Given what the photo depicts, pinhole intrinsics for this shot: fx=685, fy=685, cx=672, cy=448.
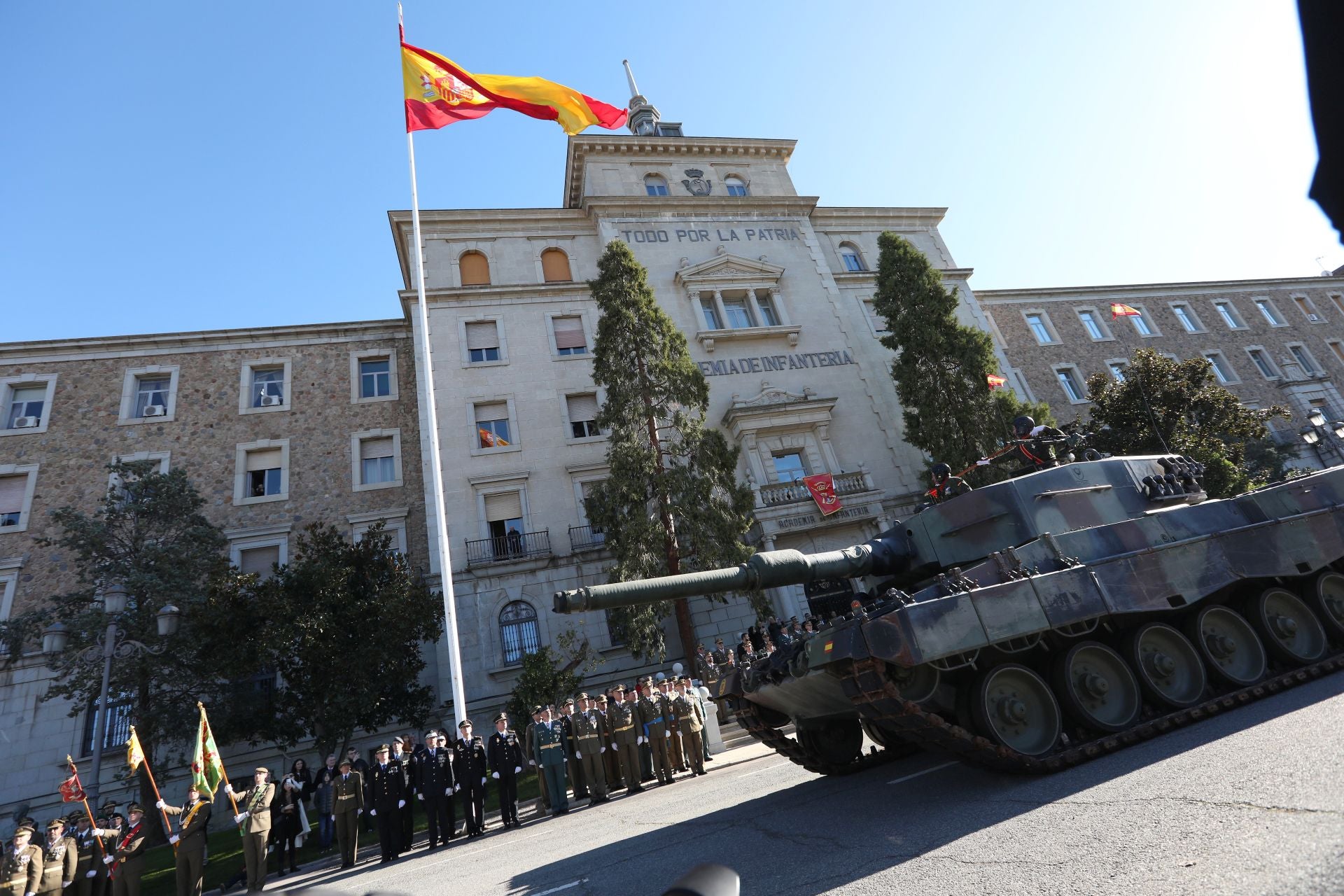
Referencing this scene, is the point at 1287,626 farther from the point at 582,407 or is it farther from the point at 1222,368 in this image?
the point at 1222,368

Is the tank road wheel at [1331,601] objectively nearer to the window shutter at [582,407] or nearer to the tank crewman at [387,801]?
the tank crewman at [387,801]

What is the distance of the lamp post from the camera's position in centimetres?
1059

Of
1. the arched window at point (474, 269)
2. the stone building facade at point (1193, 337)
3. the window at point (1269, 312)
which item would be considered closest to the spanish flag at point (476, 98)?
the arched window at point (474, 269)

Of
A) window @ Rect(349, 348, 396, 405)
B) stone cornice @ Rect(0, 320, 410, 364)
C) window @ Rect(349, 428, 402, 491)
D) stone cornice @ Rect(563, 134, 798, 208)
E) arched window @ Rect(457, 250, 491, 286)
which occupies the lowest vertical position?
window @ Rect(349, 428, 402, 491)

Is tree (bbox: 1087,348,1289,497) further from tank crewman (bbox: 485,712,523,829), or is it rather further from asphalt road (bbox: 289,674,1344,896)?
tank crewman (bbox: 485,712,523,829)

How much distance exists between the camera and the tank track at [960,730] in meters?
5.62

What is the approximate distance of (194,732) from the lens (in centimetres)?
1550

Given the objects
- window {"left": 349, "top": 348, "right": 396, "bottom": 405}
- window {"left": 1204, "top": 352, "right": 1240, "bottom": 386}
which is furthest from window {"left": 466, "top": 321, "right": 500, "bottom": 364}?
window {"left": 1204, "top": 352, "right": 1240, "bottom": 386}

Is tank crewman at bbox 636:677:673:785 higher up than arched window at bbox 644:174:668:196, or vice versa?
arched window at bbox 644:174:668:196

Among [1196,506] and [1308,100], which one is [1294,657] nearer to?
[1196,506]

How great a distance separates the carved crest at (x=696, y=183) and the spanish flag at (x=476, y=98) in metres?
12.3

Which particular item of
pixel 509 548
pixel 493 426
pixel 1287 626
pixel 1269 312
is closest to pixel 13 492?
pixel 493 426

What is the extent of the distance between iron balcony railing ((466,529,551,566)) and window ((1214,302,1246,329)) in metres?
38.2

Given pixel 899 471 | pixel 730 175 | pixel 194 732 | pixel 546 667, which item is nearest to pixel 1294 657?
pixel 546 667
